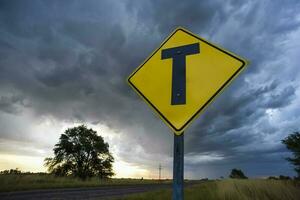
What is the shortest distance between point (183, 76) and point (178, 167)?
0.81 metres

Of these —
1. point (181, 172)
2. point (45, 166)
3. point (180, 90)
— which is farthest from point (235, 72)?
point (45, 166)

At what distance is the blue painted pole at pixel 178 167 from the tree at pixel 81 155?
46816 millimetres

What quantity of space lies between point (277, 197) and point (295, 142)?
12.2 m

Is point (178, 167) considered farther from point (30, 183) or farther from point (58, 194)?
point (30, 183)

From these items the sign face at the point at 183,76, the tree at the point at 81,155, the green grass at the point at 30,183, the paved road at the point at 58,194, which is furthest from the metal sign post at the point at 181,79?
the tree at the point at 81,155

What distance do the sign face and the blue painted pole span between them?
0.14 m

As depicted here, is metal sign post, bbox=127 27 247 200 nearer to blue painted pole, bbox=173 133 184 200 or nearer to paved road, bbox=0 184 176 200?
blue painted pole, bbox=173 133 184 200

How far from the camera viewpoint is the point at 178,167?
2447 mm

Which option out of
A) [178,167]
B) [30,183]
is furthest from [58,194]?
[178,167]

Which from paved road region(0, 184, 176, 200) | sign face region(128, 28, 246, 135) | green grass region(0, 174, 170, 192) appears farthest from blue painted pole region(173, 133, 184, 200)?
green grass region(0, 174, 170, 192)

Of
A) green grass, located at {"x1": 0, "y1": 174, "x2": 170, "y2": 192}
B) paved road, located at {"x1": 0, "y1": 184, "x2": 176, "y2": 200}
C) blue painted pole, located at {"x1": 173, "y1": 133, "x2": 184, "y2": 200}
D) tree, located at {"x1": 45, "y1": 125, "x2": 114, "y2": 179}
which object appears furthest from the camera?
tree, located at {"x1": 45, "y1": 125, "x2": 114, "y2": 179}

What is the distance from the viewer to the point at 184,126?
2.41 meters

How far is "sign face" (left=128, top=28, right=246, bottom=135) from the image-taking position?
2.47 m

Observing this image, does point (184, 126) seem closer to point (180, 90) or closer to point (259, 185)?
point (180, 90)
